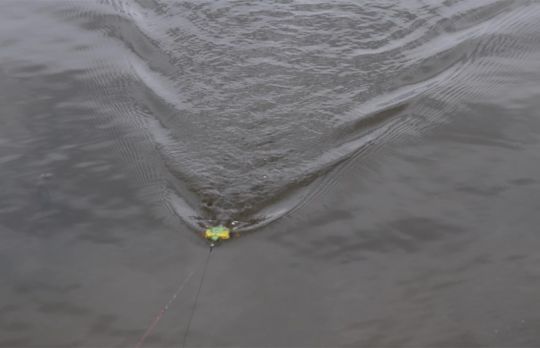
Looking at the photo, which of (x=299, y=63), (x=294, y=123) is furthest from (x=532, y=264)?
(x=299, y=63)

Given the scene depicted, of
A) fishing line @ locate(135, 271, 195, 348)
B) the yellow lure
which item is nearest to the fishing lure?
the yellow lure

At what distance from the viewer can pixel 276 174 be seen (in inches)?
188

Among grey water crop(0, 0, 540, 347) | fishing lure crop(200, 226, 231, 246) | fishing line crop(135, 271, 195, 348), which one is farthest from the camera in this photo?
fishing lure crop(200, 226, 231, 246)

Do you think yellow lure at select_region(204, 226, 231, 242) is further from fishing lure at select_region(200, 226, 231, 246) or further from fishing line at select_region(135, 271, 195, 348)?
fishing line at select_region(135, 271, 195, 348)

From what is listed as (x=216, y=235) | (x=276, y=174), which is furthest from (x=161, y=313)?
(x=276, y=174)

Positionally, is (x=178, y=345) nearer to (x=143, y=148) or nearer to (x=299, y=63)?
(x=143, y=148)

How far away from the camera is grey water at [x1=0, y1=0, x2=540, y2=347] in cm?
384

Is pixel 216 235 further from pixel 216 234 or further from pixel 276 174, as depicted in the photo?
pixel 276 174

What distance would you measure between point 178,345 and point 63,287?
2.99 ft

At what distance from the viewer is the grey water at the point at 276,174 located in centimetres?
384

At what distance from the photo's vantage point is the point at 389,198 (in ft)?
15.3

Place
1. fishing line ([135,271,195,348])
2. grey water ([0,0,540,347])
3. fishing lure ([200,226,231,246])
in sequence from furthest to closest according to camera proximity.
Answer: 1. fishing lure ([200,226,231,246])
2. grey water ([0,0,540,347])
3. fishing line ([135,271,195,348])

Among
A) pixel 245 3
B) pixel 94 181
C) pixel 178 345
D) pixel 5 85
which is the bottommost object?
pixel 178 345

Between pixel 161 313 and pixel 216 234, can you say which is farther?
pixel 216 234
